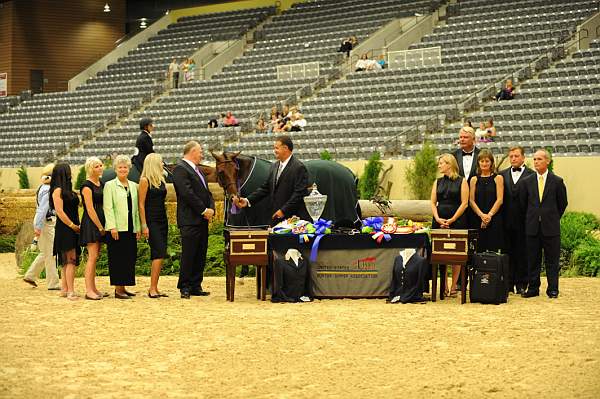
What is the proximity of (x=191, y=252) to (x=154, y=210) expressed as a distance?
64 cm

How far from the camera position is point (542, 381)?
23.5 ft

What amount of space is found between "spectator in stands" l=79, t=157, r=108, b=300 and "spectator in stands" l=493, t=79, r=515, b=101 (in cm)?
1425

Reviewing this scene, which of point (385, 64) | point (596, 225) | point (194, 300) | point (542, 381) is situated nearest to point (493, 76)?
point (385, 64)

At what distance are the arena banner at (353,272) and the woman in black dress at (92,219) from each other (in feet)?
8.08

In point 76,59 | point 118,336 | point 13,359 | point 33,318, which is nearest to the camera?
point 13,359

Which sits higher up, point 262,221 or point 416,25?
point 416,25

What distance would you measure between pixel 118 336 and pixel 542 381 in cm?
381

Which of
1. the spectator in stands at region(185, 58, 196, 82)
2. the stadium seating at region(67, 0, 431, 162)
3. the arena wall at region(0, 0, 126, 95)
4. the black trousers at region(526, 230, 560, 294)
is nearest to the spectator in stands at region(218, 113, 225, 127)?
the stadium seating at region(67, 0, 431, 162)

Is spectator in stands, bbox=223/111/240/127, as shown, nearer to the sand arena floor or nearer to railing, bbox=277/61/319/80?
railing, bbox=277/61/319/80

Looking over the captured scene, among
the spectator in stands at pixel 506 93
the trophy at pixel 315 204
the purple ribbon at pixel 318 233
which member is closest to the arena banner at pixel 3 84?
the spectator in stands at pixel 506 93

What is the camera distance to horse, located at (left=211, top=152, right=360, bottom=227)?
12898 mm

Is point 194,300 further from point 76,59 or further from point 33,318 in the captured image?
point 76,59

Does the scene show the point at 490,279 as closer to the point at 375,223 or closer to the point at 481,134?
the point at 375,223

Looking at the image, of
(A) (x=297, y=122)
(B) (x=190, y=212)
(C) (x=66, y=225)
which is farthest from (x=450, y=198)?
(A) (x=297, y=122)
